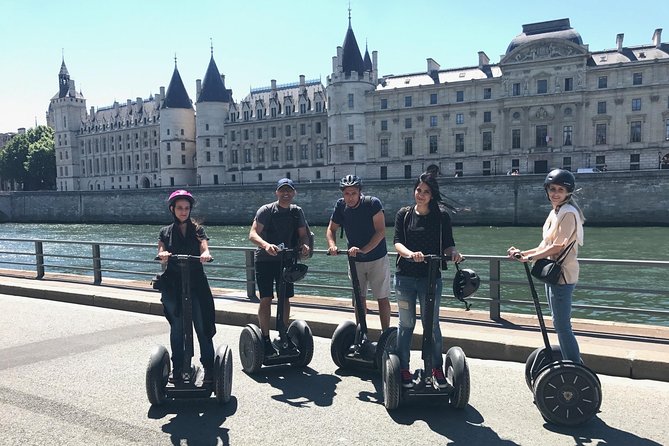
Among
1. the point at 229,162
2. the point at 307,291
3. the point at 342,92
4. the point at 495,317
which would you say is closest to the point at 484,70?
the point at 342,92

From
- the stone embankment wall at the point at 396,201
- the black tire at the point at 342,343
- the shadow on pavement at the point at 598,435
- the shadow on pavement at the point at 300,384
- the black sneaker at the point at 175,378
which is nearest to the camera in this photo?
the shadow on pavement at the point at 598,435

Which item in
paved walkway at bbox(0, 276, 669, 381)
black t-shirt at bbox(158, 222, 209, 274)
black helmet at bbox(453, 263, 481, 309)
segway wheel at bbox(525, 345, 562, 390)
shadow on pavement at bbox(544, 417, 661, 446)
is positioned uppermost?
black t-shirt at bbox(158, 222, 209, 274)

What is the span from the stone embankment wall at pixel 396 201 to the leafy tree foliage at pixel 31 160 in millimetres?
31619

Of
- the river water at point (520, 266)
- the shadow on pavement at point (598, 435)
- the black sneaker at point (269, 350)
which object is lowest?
the river water at point (520, 266)

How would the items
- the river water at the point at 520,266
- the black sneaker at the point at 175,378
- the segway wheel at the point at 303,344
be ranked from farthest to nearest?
the river water at the point at 520,266, the segway wheel at the point at 303,344, the black sneaker at the point at 175,378

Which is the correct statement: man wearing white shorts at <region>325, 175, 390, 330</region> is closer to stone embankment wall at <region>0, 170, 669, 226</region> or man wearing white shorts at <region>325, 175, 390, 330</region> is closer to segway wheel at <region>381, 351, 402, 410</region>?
segway wheel at <region>381, 351, 402, 410</region>

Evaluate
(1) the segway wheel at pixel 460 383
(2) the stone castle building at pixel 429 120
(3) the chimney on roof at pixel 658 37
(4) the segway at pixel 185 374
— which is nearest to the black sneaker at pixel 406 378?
(1) the segway wheel at pixel 460 383

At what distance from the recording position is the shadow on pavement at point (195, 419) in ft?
13.1

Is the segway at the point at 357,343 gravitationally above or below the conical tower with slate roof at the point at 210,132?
below

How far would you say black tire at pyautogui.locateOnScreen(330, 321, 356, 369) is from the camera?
5.45 metres

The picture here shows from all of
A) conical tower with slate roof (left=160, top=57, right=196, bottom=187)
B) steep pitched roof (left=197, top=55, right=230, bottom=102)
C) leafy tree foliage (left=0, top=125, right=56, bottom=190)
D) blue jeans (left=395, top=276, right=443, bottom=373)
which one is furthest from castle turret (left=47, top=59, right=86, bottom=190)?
blue jeans (left=395, top=276, right=443, bottom=373)

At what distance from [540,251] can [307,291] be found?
12.1m

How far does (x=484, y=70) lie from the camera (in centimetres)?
6538

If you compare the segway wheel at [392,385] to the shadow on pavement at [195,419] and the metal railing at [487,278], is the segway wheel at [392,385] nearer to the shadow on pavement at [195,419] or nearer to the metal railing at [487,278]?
the shadow on pavement at [195,419]
